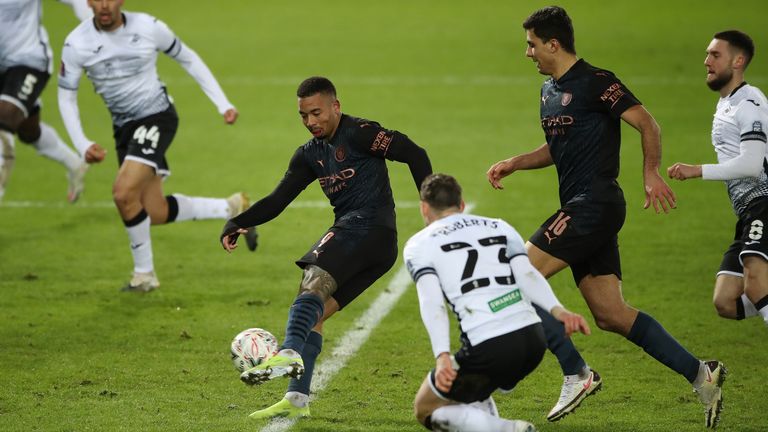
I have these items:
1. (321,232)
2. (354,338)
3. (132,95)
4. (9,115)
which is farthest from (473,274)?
(9,115)

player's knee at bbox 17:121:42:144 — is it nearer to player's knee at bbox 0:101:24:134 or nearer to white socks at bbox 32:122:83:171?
white socks at bbox 32:122:83:171

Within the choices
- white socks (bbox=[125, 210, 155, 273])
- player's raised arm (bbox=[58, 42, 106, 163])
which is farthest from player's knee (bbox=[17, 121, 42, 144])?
white socks (bbox=[125, 210, 155, 273])

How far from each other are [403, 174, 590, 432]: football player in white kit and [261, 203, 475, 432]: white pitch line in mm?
1421

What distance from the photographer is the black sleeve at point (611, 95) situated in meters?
6.96

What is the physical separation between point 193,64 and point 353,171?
3874 mm

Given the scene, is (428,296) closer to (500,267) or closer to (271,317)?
(500,267)

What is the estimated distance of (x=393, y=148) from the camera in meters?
7.22

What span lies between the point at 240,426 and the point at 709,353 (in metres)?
3.63

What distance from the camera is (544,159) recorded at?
7605 mm

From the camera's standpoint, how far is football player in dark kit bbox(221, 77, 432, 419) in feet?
22.9

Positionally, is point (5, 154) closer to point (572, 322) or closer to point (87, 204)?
point (87, 204)

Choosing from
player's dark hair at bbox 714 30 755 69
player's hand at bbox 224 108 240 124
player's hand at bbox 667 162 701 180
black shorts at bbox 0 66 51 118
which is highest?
player's dark hair at bbox 714 30 755 69

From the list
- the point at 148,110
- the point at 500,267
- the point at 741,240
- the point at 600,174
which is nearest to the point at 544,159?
the point at 600,174

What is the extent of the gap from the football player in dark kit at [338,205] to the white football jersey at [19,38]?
5399 millimetres
